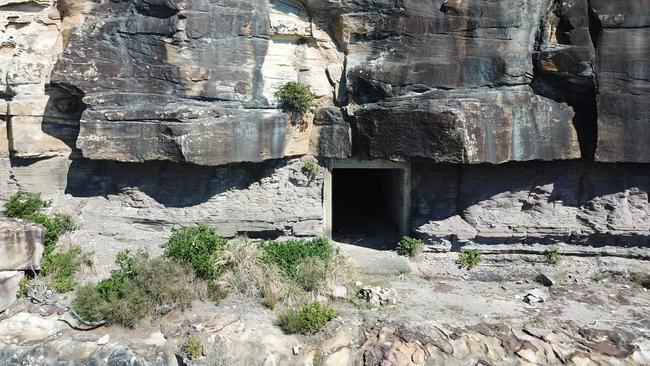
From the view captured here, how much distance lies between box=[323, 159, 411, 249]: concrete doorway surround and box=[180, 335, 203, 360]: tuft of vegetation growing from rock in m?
3.92

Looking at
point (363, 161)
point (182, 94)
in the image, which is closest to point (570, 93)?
point (363, 161)

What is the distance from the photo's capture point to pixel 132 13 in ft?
28.0

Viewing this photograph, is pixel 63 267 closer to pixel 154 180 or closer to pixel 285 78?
pixel 154 180

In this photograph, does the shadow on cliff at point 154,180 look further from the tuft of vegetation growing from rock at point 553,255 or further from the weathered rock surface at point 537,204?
the tuft of vegetation growing from rock at point 553,255

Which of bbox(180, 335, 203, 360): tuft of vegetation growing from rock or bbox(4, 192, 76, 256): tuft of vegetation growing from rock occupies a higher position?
bbox(4, 192, 76, 256): tuft of vegetation growing from rock

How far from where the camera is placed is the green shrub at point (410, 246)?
9.74 metres

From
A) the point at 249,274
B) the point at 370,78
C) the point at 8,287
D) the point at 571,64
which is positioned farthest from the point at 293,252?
the point at 571,64

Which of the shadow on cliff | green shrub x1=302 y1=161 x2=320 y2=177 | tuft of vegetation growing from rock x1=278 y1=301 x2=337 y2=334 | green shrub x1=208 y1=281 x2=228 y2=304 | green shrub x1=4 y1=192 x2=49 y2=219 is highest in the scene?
green shrub x1=302 y1=161 x2=320 y2=177

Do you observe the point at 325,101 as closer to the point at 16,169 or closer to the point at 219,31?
the point at 219,31

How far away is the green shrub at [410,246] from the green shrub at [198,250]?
342 centimetres

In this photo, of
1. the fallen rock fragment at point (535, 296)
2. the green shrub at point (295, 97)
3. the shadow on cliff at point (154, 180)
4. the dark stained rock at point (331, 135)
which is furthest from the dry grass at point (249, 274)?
the fallen rock fragment at point (535, 296)

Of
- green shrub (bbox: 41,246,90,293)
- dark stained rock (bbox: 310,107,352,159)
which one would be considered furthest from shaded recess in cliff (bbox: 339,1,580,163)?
green shrub (bbox: 41,246,90,293)

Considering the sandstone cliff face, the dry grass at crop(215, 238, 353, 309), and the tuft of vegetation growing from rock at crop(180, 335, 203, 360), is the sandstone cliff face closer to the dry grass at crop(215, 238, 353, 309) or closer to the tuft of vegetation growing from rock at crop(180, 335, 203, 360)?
the dry grass at crop(215, 238, 353, 309)

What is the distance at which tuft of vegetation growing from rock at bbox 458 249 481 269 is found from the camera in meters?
9.67
